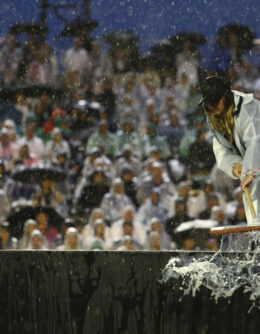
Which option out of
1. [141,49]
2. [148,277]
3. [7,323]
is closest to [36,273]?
[7,323]

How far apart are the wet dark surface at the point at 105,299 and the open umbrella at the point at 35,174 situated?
15.7 ft

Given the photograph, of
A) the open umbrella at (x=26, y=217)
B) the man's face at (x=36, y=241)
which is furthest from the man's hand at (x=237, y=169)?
the open umbrella at (x=26, y=217)

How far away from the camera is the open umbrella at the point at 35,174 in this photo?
25.7 feet

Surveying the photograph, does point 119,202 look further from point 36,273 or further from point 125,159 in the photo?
point 36,273

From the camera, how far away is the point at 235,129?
411cm

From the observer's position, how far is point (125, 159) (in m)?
8.43

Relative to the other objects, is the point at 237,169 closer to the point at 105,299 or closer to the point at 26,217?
the point at 105,299

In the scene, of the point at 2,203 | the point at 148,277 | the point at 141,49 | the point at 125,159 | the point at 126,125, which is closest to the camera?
the point at 148,277

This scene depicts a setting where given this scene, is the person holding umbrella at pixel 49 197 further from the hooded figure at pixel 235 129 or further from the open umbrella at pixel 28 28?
the hooded figure at pixel 235 129

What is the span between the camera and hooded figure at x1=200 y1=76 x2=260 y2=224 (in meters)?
3.84

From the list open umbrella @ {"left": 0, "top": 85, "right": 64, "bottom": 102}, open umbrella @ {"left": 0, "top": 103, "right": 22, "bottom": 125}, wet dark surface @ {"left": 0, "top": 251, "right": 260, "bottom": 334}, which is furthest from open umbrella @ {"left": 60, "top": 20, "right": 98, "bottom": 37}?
wet dark surface @ {"left": 0, "top": 251, "right": 260, "bottom": 334}

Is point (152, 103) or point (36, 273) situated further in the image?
point (152, 103)

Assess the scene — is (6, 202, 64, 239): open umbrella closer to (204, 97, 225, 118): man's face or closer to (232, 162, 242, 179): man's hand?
(232, 162, 242, 179): man's hand

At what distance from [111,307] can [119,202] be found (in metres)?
4.90
